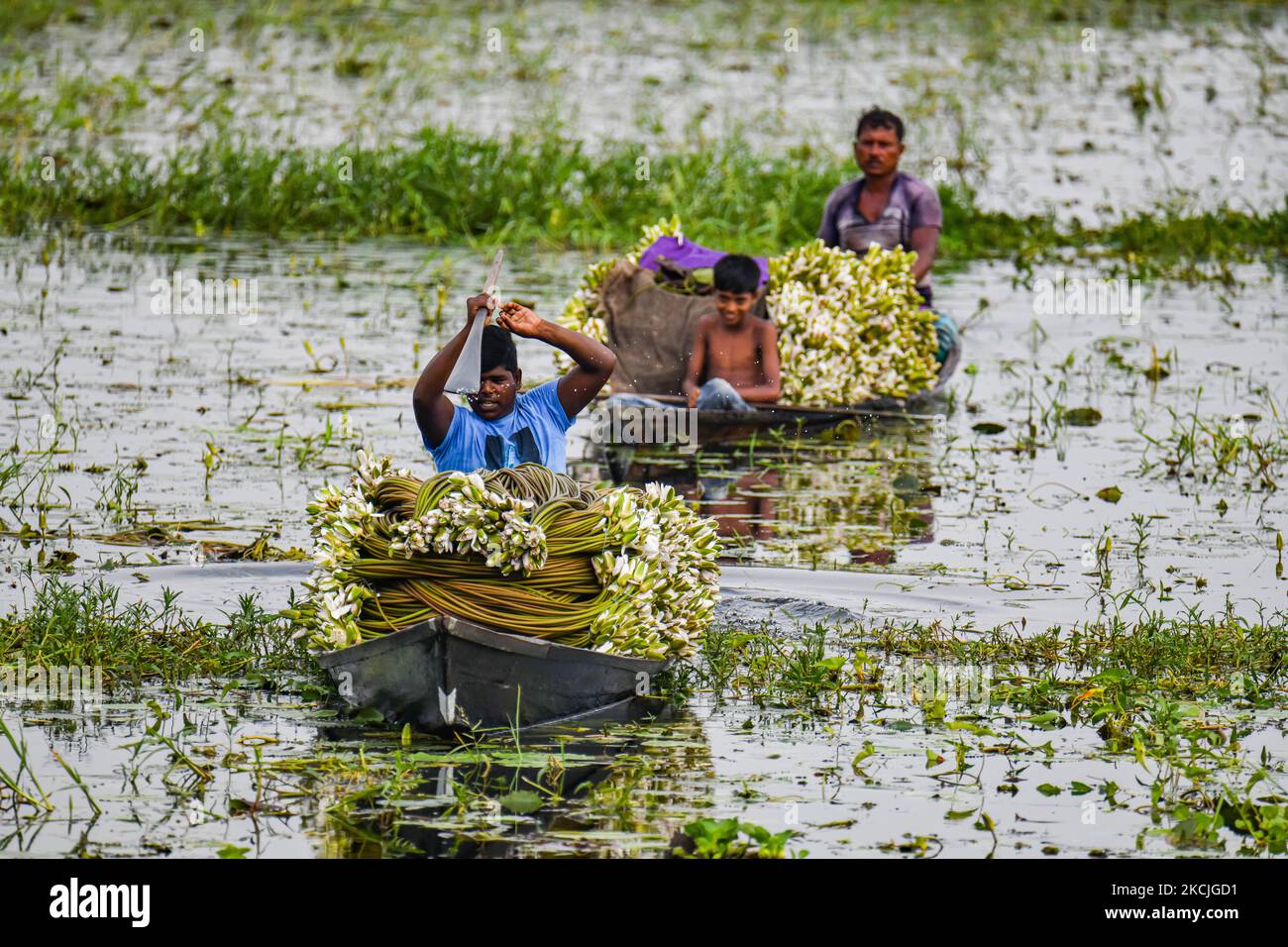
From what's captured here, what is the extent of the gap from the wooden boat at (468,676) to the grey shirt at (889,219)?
6.03 meters

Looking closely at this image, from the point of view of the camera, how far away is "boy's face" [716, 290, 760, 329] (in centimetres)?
1121

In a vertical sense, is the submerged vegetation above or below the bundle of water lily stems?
above

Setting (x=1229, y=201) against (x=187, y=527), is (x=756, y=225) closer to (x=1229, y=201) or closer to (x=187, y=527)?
(x=1229, y=201)

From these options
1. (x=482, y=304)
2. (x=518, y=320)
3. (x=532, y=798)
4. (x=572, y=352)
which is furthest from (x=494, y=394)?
(x=532, y=798)

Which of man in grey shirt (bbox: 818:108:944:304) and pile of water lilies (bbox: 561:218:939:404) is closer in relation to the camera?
pile of water lilies (bbox: 561:218:939:404)

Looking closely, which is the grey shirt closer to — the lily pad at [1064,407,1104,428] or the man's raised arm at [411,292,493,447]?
the lily pad at [1064,407,1104,428]

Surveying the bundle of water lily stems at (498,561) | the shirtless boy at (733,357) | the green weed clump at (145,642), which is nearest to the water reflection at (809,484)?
the shirtless boy at (733,357)

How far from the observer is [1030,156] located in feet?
67.8

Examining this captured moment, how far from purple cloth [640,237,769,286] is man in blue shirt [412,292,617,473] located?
4.69m

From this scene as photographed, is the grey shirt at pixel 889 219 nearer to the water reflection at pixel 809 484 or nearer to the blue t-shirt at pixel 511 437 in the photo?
the water reflection at pixel 809 484

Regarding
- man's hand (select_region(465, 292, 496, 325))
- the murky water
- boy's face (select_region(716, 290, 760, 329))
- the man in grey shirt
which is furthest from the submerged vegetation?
man's hand (select_region(465, 292, 496, 325))

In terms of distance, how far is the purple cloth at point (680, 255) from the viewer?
1221 cm

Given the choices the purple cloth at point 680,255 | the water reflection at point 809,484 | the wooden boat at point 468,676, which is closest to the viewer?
the wooden boat at point 468,676
